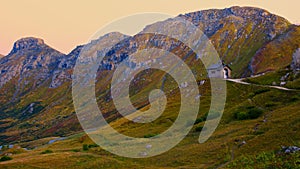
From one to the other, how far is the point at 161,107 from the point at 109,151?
50231mm

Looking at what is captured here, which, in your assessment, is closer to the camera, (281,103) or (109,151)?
(109,151)

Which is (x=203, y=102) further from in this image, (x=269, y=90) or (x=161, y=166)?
(x=161, y=166)

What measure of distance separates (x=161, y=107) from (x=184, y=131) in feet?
120

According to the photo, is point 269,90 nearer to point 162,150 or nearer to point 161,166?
point 162,150

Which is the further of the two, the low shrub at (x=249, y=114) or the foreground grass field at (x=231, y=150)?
the low shrub at (x=249, y=114)

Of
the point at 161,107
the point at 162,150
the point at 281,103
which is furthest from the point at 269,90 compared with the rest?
the point at 162,150

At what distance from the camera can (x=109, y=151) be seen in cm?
6556

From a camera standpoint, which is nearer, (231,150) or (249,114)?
(231,150)

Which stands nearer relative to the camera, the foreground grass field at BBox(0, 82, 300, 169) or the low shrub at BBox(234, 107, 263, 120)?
the foreground grass field at BBox(0, 82, 300, 169)

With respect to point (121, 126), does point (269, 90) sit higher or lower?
higher

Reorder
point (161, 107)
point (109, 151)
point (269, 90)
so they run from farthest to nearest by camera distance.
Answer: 1. point (161, 107)
2. point (269, 90)
3. point (109, 151)

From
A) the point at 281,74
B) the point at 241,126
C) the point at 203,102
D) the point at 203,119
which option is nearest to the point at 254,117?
the point at 241,126

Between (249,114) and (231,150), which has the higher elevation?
(249,114)

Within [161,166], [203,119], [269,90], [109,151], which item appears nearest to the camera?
[161,166]
